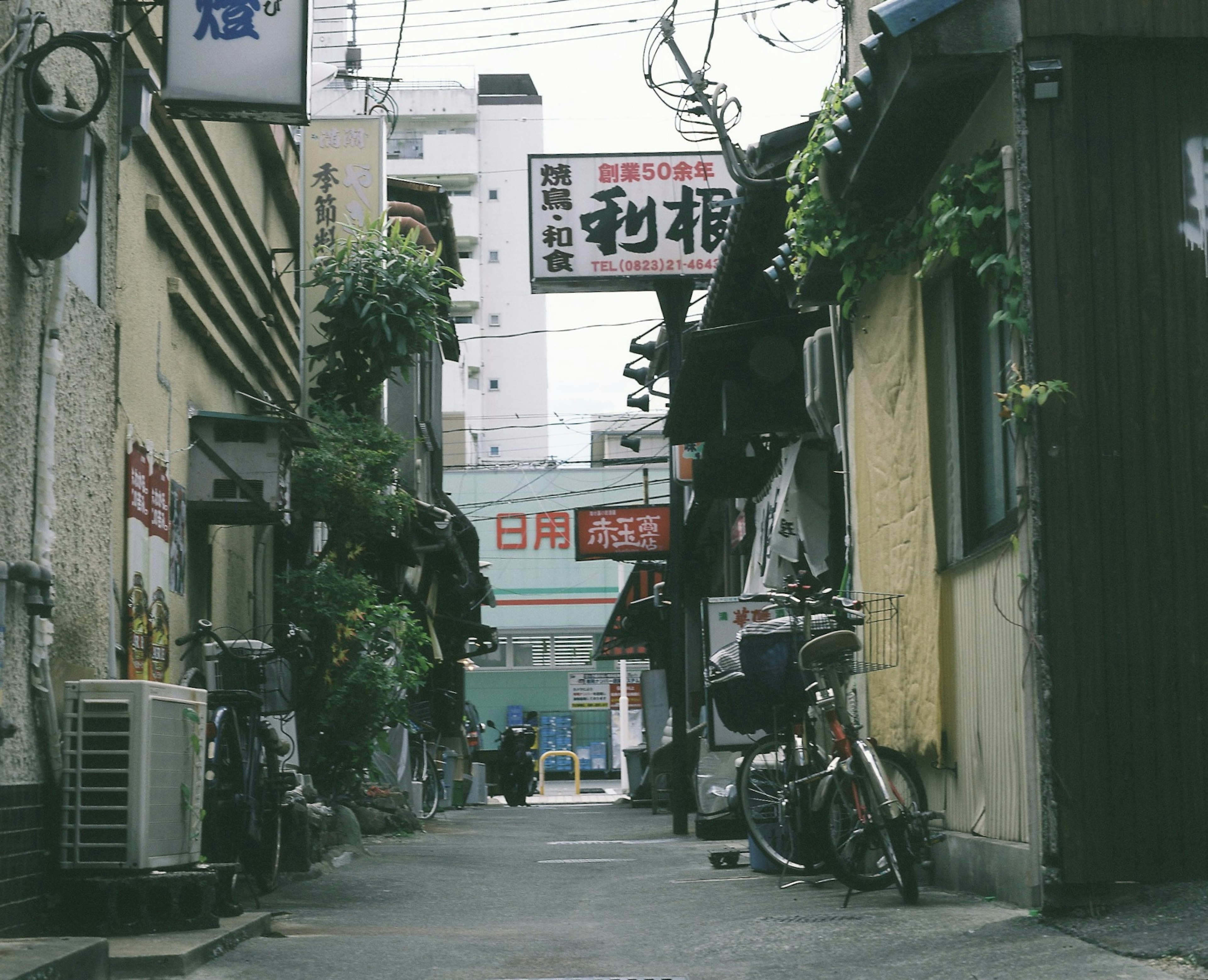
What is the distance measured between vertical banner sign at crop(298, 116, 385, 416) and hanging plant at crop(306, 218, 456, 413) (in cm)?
104

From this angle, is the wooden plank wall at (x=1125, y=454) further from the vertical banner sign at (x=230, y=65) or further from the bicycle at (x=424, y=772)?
the bicycle at (x=424, y=772)

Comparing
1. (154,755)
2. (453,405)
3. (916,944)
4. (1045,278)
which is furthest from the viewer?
(453,405)

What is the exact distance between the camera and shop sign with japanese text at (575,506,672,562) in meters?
23.1

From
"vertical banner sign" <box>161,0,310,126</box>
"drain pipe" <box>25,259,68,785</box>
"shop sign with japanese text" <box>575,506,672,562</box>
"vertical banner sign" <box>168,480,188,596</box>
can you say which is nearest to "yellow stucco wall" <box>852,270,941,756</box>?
"vertical banner sign" <box>161,0,310,126</box>

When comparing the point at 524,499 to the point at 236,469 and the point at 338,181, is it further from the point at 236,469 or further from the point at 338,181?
the point at 236,469

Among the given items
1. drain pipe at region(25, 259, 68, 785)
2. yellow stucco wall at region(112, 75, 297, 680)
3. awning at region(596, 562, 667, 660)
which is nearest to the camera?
drain pipe at region(25, 259, 68, 785)

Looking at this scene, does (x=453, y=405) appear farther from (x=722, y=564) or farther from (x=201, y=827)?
(x=201, y=827)

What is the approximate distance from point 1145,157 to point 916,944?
339cm

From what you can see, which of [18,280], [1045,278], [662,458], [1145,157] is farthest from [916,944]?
[662,458]

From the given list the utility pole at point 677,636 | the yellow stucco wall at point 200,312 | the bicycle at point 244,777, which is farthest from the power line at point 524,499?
the bicycle at point 244,777

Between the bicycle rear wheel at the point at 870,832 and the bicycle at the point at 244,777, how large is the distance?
10.4 ft

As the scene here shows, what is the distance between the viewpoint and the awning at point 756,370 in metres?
12.1

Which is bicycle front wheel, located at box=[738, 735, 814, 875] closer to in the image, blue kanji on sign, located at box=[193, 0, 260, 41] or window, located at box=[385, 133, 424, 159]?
blue kanji on sign, located at box=[193, 0, 260, 41]

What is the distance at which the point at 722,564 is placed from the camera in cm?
2484
